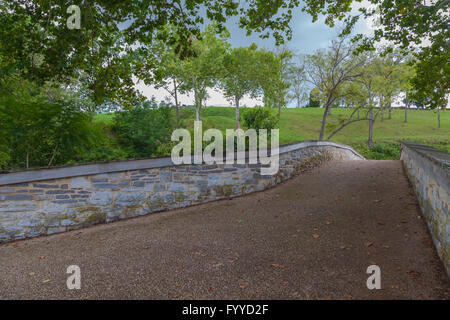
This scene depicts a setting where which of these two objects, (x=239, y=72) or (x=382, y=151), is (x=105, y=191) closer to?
(x=239, y=72)

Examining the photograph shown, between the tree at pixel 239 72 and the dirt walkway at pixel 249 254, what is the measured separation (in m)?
22.5

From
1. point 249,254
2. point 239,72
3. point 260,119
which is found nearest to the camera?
point 249,254

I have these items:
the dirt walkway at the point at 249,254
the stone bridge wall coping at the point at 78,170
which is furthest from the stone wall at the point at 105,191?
the dirt walkway at the point at 249,254

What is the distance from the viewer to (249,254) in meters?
4.18

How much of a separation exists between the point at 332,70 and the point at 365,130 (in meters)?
20.7

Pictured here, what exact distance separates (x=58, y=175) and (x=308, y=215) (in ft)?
19.3

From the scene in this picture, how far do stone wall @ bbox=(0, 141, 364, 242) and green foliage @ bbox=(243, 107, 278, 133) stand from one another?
5.03 metres

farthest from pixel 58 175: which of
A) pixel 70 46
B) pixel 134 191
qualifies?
pixel 70 46

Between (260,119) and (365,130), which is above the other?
(365,130)

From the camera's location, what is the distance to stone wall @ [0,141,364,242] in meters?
5.23

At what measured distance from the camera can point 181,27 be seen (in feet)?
23.9

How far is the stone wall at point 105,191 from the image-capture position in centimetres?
523

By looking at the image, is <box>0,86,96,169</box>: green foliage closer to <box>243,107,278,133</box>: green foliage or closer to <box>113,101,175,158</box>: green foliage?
<box>113,101,175,158</box>: green foliage

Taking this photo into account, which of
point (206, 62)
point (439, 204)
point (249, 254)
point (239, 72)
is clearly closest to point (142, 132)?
point (249, 254)
